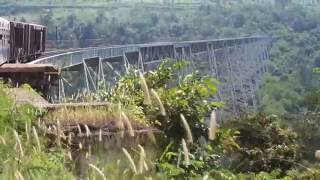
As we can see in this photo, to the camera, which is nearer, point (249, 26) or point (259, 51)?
point (259, 51)

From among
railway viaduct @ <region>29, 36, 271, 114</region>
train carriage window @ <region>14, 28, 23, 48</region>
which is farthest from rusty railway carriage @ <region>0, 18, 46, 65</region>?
railway viaduct @ <region>29, 36, 271, 114</region>

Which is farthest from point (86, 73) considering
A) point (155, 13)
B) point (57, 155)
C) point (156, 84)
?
point (155, 13)

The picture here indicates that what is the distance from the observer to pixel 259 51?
7831 centimetres

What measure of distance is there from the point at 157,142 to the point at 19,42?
1502cm

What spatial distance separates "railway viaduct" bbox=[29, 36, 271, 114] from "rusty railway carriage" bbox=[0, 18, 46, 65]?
1.27 m

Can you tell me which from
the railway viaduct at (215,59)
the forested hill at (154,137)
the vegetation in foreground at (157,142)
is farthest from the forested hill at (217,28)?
the vegetation in foreground at (157,142)

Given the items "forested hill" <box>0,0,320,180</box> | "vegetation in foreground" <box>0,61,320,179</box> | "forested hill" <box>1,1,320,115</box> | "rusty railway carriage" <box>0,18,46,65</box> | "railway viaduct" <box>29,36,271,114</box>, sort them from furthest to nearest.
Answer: "forested hill" <box>1,1,320,115</box> < "railway viaduct" <box>29,36,271,114</box> < "rusty railway carriage" <box>0,18,46,65</box> < "forested hill" <box>0,0,320,180</box> < "vegetation in foreground" <box>0,61,320,179</box>

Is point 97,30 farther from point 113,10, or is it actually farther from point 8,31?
point 8,31

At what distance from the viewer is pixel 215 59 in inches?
2416

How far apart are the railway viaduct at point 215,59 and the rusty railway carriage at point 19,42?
1270mm

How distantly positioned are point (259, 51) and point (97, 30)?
20.6 m

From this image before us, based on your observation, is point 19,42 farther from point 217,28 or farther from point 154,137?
point 217,28

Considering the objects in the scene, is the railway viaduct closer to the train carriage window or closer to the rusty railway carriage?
the rusty railway carriage

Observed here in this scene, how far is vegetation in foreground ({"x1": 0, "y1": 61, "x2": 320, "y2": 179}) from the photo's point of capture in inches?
131
